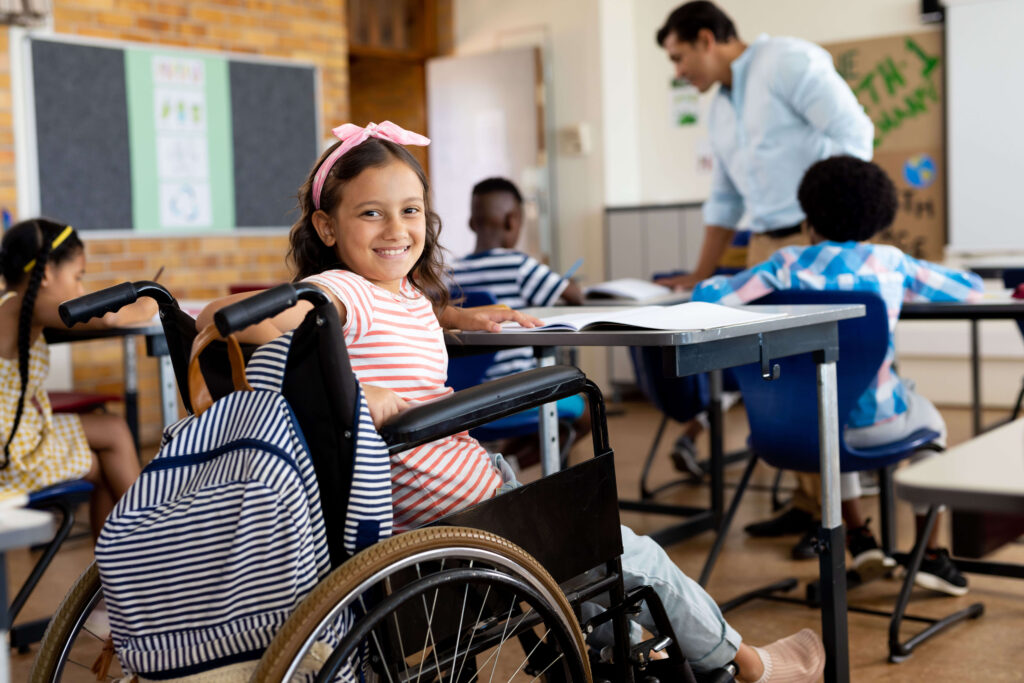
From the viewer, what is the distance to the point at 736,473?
3904 millimetres

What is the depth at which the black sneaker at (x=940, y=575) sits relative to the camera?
2.41m

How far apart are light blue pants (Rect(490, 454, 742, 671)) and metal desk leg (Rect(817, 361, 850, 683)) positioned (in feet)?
1.06

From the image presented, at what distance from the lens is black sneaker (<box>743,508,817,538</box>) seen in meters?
3.00

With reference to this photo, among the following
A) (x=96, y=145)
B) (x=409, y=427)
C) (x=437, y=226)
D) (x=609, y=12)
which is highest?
(x=609, y=12)

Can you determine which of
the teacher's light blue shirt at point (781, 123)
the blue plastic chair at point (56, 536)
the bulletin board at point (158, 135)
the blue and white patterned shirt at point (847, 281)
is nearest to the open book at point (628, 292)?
the blue and white patterned shirt at point (847, 281)

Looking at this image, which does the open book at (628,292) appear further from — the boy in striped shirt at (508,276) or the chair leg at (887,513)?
the chair leg at (887,513)

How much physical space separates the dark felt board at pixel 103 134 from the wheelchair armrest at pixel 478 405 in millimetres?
3876

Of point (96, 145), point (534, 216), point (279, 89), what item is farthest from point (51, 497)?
point (534, 216)

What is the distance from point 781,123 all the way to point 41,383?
203cm

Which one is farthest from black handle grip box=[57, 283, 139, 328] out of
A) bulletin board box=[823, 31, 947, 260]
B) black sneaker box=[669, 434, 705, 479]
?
bulletin board box=[823, 31, 947, 260]

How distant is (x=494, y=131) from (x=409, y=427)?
509 centimetres

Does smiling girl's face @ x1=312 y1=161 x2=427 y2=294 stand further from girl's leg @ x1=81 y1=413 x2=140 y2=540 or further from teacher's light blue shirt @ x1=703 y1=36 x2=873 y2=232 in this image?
teacher's light blue shirt @ x1=703 y1=36 x2=873 y2=232

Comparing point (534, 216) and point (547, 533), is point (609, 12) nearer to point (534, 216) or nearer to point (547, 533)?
point (534, 216)

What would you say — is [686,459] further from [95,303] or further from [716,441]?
[95,303]
